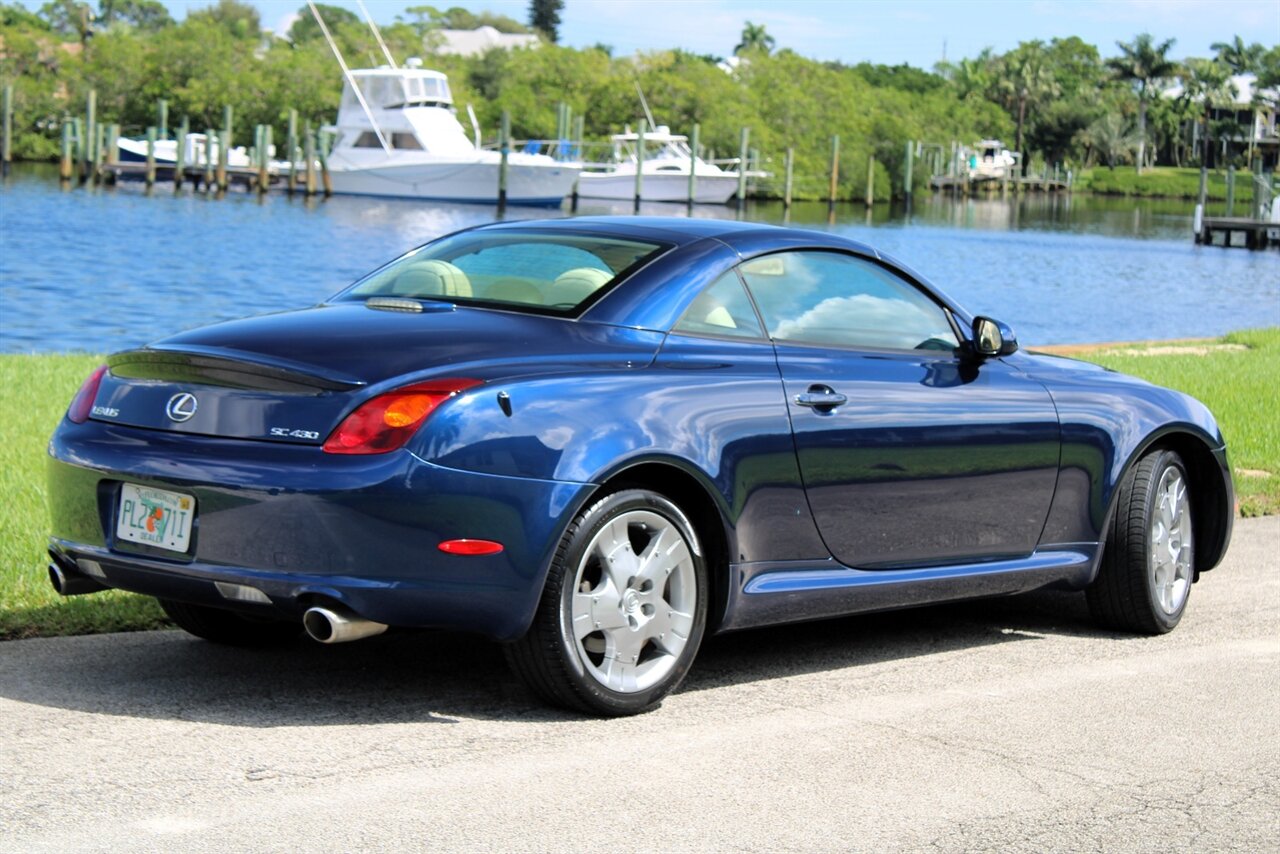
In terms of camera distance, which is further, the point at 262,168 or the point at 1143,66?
the point at 1143,66

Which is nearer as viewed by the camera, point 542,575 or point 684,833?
point 684,833

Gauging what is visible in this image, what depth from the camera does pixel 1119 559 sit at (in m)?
7.25

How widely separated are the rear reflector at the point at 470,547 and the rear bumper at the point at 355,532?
2cm

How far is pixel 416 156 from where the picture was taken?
78375 mm

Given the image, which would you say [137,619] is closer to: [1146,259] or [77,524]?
[77,524]

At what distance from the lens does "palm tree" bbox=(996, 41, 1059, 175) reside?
179 metres

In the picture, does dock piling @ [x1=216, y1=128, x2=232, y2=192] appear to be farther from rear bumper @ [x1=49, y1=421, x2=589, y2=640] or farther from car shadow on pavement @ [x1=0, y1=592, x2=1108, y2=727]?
rear bumper @ [x1=49, y1=421, x2=589, y2=640]

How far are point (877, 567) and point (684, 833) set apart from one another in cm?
202

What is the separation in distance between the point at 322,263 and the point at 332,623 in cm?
4162

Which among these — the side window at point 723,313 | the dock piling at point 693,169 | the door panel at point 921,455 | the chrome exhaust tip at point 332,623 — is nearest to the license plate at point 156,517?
the chrome exhaust tip at point 332,623

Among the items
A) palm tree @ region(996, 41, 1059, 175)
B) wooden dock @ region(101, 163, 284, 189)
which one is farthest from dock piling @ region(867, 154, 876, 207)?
palm tree @ region(996, 41, 1059, 175)

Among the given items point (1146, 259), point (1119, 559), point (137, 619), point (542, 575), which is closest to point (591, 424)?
point (542, 575)

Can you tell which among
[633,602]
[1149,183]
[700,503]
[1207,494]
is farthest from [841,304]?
[1149,183]

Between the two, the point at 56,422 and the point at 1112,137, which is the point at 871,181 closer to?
the point at 1112,137
